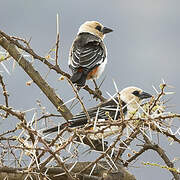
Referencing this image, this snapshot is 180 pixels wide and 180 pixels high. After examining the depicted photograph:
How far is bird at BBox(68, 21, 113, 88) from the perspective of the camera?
4912 mm

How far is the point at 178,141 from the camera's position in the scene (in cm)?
271

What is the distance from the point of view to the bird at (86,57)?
4.91 metres

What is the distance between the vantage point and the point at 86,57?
5.30 meters

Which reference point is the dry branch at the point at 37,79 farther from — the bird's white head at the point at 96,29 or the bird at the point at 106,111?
the bird's white head at the point at 96,29

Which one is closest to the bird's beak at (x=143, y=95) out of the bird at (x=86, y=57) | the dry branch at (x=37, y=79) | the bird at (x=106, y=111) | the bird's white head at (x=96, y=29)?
the bird at (x=106, y=111)

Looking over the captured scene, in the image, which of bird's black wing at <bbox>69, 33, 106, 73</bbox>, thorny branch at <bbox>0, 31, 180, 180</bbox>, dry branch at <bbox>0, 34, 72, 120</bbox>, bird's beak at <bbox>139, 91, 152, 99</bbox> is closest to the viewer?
thorny branch at <bbox>0, 31, 180, 180</bbox>

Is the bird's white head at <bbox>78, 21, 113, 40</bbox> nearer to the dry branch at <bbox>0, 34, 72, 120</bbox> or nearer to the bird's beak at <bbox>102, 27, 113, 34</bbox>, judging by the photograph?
the bird's beak at <bbox>102, 27, 113, 34</bbox>

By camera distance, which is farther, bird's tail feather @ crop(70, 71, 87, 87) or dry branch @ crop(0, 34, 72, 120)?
bird's tail feather @ crop(70, 71, 87, 87)

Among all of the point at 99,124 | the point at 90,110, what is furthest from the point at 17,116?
the point at 90,110

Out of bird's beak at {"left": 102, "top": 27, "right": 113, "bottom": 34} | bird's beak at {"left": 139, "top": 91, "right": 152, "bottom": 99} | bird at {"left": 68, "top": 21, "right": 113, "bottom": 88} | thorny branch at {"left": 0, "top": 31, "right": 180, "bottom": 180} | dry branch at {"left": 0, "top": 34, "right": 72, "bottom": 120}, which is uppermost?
bird's beak at {"left": 102, "top": 27, "right": 113, "bottom": 34}

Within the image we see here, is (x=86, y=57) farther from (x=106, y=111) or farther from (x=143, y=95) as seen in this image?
(x=106, y=111)

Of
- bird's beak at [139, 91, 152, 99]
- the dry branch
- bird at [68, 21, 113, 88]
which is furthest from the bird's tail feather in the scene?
the dry branch

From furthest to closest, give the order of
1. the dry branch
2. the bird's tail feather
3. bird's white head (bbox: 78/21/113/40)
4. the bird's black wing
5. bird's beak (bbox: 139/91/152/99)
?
bird's white head (bbox: 78/21/113/40)
the bird's black wing
bird's beak (bbox: 139/91/152/99)
the bird's tail feather
the dry branch

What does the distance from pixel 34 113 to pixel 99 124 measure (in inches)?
12.5
